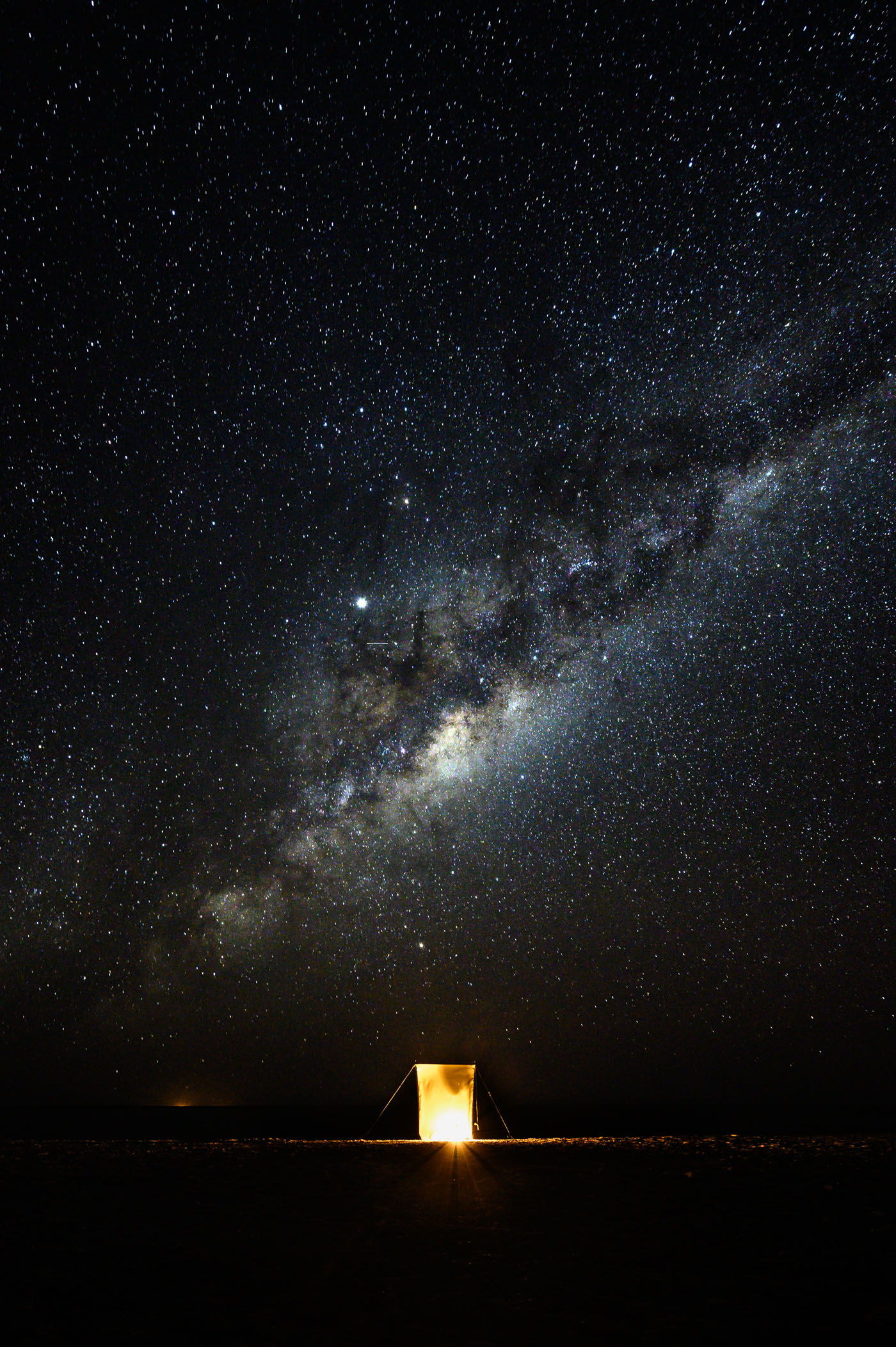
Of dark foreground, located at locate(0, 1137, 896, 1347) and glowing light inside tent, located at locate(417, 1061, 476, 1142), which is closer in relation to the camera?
dark foreground, located at locate(0, 1137, 896, 1347)

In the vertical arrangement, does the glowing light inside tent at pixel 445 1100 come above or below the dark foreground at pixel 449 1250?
above

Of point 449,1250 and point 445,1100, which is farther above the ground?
point 445,1100

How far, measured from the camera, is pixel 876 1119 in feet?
105

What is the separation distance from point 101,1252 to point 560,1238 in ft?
11.0

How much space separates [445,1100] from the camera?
481 inches

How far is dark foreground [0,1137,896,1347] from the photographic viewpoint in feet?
14.4

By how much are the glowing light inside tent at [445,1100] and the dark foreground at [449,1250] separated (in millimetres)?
2402

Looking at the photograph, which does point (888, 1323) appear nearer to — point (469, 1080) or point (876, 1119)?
point (469, 1080)

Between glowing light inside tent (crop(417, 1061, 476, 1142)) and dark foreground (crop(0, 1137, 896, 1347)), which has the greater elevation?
glowing light inside tent (crop(417, 1061, 476, 1142))


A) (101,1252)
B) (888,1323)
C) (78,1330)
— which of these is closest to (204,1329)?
(78,1330)

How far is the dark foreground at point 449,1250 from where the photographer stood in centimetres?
440

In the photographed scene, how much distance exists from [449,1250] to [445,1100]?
694cm

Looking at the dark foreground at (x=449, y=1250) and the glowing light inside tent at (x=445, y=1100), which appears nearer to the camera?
the dark foreground at (x=449, y=1250)

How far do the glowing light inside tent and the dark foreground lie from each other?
7.88 ft
